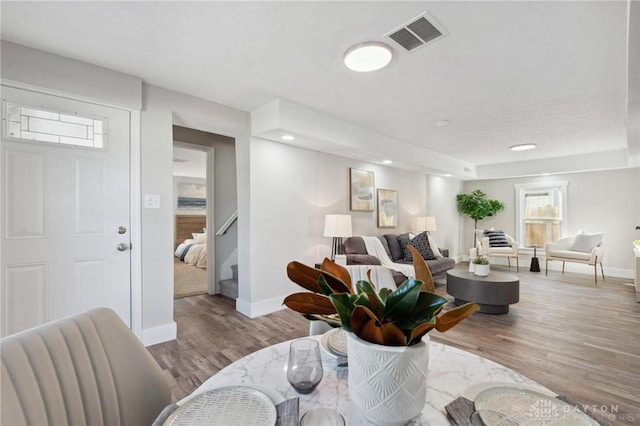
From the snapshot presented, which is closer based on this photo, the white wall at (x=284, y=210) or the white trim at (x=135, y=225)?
the white trim at (x=135, y=225)

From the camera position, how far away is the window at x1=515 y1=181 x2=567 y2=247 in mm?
6327

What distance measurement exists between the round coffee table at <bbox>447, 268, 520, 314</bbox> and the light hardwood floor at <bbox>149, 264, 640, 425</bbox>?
144 mm

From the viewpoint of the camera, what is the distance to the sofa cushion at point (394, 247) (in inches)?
193

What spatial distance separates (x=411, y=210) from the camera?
6.09 m

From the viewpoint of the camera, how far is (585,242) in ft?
18.3

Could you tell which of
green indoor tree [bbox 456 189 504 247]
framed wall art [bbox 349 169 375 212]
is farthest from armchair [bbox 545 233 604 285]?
framed wall art [bbox 349 169 375 212]

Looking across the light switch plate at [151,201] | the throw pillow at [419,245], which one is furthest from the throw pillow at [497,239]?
the light switch plate at [151,201]

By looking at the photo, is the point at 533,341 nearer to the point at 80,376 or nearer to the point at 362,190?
the point at 362,190

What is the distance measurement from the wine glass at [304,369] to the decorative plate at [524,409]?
420mm

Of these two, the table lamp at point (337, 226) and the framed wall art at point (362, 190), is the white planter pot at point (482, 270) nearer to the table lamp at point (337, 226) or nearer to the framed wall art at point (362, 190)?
the table lamp at point (337, 226)

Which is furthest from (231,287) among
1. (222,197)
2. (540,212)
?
(540,212)

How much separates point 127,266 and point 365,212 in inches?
139

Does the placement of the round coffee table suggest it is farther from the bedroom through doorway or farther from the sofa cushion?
the bedroom through doorway

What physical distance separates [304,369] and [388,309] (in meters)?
0.33
